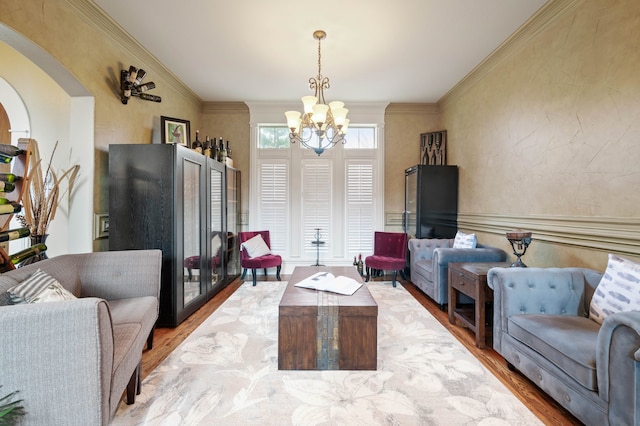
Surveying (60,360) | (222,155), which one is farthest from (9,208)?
(222,155)

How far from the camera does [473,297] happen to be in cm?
260

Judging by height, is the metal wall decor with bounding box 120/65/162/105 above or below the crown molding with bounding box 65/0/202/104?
below

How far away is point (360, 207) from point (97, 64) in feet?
12.7

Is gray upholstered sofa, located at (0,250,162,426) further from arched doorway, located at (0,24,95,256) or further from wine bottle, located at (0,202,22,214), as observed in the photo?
arched doorway, located at (0,24,95,256)

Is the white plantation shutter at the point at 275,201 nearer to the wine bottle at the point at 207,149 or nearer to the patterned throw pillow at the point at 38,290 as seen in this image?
the wine bottle at the point at 207,149

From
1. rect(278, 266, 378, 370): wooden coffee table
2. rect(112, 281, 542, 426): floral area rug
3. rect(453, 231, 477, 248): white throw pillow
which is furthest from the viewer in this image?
rect(453, 231, 477, 248): white throw pillow

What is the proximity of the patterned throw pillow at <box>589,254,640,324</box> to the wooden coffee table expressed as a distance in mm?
1409

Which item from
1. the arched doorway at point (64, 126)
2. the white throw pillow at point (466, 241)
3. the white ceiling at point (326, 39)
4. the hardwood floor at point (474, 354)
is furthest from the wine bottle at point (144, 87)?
the white throw pillow at point (466, 241)

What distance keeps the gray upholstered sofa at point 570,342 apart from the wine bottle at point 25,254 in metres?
3.42

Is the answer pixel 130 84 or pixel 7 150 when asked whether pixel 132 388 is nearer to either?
pixel 7 150

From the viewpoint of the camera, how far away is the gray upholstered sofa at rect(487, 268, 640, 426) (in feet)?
4.23

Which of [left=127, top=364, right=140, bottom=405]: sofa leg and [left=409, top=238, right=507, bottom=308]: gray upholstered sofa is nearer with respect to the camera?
[left=127, top=364, right=140, bottom=405]: sofa leg

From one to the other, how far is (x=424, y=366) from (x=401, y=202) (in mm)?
3272

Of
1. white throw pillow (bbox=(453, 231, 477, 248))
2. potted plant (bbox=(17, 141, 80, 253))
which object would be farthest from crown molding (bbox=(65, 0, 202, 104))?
white throw pillow (bbox=(453, 231, 477, 248))
